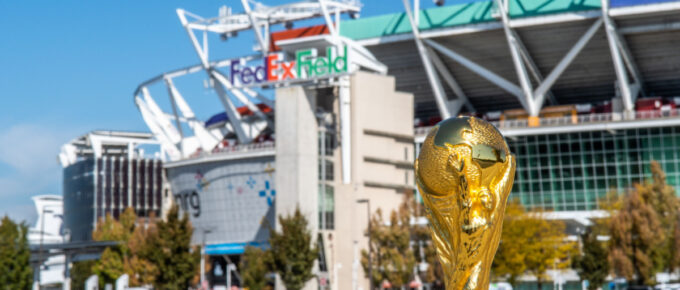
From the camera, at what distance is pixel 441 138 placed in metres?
13.9

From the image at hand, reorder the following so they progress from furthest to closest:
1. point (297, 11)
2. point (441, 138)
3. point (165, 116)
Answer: point (165, 116) < point (297, 11) < point (441, 138)

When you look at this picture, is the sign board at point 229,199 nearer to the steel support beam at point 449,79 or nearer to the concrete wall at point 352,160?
the concrete wall at point 352,160

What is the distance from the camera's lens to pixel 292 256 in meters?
62.3

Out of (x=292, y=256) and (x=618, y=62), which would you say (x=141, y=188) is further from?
(x=618, y=62)

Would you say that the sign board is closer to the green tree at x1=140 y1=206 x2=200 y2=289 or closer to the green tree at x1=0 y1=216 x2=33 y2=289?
the green tree at x1=0 y1=216 x2=33 y2=289

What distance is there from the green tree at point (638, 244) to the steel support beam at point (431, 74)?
30074 millimetres

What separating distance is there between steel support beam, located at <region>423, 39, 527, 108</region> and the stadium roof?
652 millimetres

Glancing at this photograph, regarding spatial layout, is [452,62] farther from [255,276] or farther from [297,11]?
[255,276]

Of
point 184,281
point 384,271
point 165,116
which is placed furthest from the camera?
point 165,116

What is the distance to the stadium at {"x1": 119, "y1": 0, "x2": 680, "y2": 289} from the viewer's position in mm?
80188

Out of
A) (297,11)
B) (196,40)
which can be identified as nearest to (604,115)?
(297,11)

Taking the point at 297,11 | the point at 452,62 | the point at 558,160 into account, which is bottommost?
the point at 558,160

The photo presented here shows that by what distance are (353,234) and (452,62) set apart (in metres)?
Result: 17.7

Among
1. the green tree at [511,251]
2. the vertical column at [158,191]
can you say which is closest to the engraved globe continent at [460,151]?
the green tree at [511,251]
